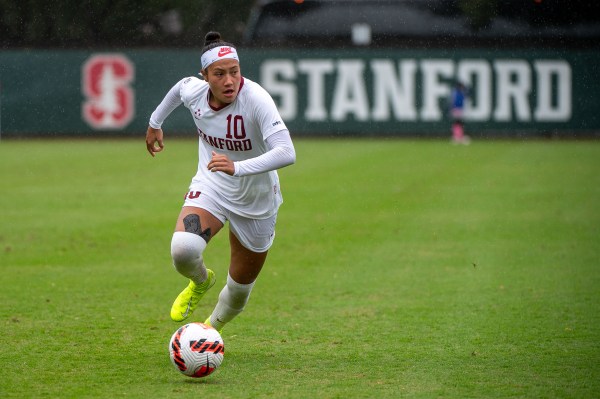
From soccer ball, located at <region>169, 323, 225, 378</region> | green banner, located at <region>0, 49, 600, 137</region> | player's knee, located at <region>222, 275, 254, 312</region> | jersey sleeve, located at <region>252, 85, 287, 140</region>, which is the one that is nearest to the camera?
soccer ball, located at <region>169, 323, 225, 378</region>

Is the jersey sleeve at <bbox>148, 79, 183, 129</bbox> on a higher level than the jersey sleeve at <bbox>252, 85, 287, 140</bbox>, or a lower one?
lower

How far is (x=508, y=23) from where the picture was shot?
35.1m

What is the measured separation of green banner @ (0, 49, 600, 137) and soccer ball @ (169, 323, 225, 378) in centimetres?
2832

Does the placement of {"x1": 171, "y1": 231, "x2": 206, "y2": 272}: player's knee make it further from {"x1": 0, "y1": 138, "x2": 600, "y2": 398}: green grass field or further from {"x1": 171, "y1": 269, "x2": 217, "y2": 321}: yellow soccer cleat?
{"x1": 0, "y1": 138, "x2": 600, "y2": 398}: green grass field

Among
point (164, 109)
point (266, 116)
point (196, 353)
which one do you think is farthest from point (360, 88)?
point (196, 353)

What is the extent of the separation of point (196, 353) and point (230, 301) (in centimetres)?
120

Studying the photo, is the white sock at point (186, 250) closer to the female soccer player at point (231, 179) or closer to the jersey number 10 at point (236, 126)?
the female soccer player at point (231, 179)

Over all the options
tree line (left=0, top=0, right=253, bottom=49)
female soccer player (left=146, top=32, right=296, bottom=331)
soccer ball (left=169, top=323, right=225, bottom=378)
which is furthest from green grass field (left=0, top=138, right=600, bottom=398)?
tree line (left=0, top=0, right=253, bottom=49)

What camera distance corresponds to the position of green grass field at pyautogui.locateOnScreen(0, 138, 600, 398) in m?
6.94

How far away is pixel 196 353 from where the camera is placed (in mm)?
6816

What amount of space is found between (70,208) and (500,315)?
393 inches

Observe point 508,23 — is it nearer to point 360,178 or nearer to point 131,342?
point 360,178

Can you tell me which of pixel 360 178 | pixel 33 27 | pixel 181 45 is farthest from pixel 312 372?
pixel 181 45

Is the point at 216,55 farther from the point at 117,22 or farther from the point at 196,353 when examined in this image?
the point at 117,22
